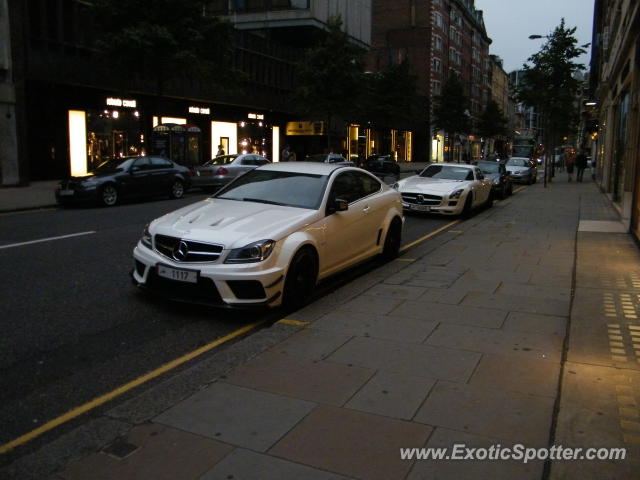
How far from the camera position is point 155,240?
631 centimetres

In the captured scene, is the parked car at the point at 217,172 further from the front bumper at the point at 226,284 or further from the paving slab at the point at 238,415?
the paving slab at the point at 238,415

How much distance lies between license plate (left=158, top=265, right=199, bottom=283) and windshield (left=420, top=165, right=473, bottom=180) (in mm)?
11919

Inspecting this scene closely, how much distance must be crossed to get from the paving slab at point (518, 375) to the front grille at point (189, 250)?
2745 mm

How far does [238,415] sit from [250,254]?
7.78ft

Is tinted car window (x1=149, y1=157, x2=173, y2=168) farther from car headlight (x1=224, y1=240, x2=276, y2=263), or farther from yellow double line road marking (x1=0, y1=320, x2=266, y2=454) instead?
yellow double line road marking (x1=0, y1=320, x2=266, y2=454)

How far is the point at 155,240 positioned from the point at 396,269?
11.9 feet

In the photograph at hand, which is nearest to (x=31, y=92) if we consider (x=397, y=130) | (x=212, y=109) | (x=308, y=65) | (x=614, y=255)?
(x=212, y=109)

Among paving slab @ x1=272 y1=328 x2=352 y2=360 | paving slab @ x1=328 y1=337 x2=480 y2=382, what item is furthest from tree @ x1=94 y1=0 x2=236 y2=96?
paving slab @ x1=328 y1=337 x2=480 y2=382

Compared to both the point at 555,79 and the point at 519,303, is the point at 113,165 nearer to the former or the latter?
the point at 519,303

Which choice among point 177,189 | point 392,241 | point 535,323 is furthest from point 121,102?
point 535,323

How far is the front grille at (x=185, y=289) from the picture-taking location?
5.82 metres

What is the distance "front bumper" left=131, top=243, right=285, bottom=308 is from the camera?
577 centimetres

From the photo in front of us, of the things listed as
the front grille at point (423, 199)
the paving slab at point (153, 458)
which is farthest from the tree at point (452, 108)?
the paving slab at point (153, 458)

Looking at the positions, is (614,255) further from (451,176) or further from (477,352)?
(451,176)
